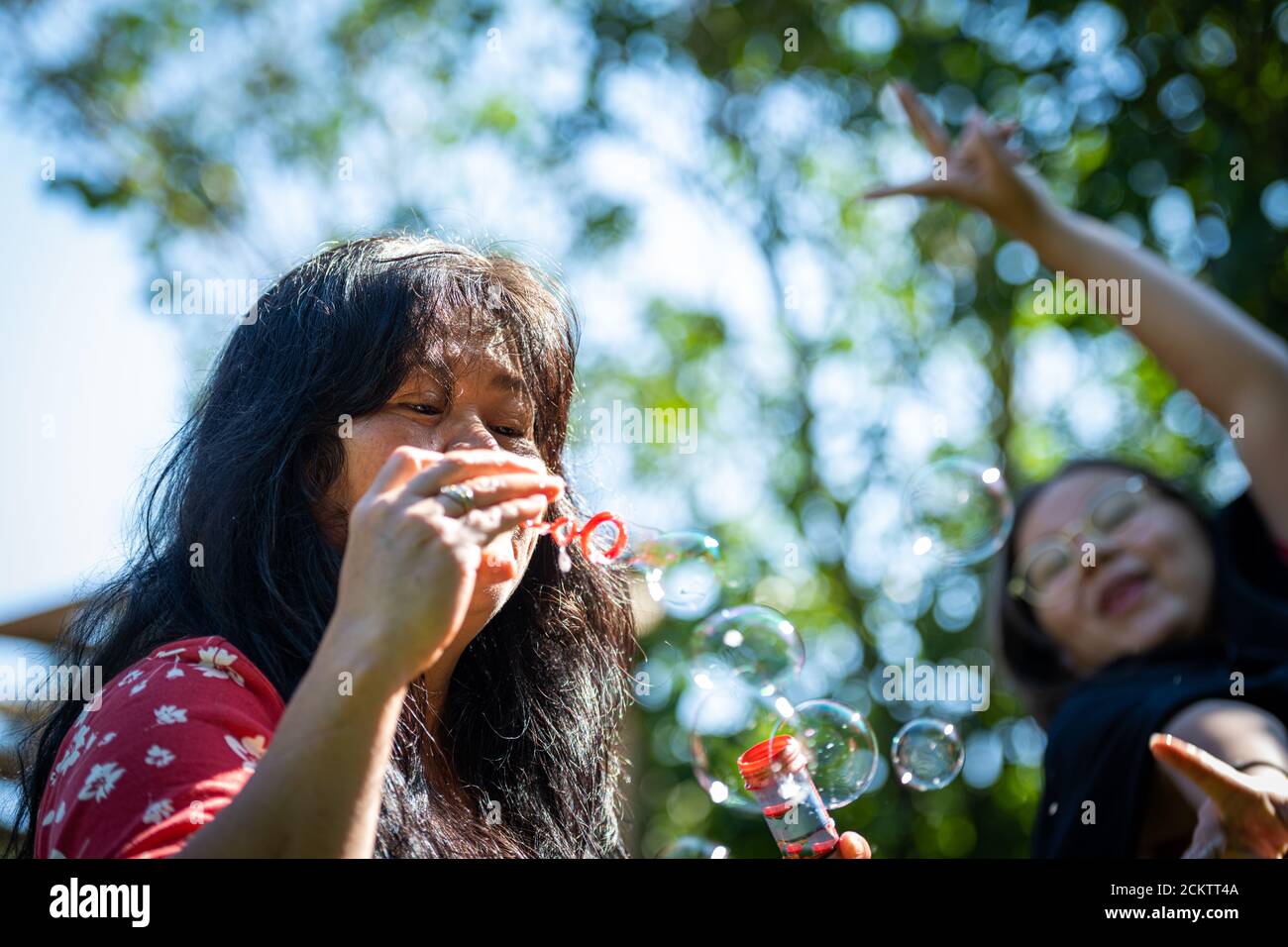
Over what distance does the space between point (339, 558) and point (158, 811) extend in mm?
536

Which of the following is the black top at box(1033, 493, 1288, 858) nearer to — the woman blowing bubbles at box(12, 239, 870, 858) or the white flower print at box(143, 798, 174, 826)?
the woman blowing bubbles at box(12, 239, 870, 858)

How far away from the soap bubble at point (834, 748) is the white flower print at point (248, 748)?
1.18 m

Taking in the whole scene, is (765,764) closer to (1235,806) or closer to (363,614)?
(1235,806)

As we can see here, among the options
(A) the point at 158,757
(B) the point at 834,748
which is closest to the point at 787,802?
(B) the point at 834,748

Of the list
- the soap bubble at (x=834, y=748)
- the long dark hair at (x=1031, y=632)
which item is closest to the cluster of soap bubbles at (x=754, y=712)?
the soap bubble at (x=834, y=748)

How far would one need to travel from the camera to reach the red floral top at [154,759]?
1201mm

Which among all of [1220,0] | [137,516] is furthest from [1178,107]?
[137,516]

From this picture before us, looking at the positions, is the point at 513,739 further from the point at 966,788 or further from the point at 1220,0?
the point at 966,788

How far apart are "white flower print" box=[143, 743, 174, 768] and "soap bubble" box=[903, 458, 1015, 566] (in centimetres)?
233

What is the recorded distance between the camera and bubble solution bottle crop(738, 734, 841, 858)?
6.06 ft

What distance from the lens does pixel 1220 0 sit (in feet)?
16.0

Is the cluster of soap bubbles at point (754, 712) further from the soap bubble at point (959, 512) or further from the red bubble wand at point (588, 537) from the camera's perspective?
the soap bubble at point (959, 512)

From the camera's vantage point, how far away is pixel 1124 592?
9.43ft

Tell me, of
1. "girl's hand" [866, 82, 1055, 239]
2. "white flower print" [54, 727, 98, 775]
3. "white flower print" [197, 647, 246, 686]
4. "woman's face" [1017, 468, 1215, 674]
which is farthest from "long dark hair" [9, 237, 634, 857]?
"woman's face" [1017, 468, 1215, 674]
